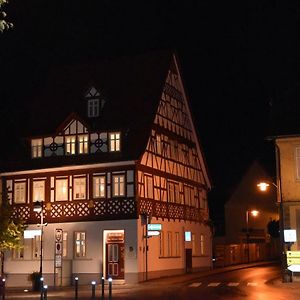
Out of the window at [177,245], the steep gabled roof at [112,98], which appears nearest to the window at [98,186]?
the steep gabled roof at [112,98]

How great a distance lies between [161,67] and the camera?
49.6 m

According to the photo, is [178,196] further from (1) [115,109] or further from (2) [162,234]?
(1) [115,109]

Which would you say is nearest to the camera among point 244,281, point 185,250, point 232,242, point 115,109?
point 244,281

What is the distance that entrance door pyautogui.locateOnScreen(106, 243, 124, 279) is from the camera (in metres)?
43.2

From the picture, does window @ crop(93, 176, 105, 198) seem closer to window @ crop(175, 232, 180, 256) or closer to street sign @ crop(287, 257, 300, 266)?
window @ crop(175, 232, 180, 256)

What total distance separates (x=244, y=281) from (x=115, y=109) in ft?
49.7

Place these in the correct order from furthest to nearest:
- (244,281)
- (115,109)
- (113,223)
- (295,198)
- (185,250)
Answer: (185,250)
(115,109)
(113,223)
(244,281)
(295,198)

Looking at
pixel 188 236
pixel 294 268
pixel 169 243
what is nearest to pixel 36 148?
pixel 169 243

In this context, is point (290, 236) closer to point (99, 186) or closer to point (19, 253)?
point (99, 186)

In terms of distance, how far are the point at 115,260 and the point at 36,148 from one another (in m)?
10.3

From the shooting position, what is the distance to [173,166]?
5019 centimetres

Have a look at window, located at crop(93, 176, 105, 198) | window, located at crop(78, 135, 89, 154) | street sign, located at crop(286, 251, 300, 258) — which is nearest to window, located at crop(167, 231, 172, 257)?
window, located at crop(93, 176, 105, 198)

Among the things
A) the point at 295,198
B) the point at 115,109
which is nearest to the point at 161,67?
the point at 115,109

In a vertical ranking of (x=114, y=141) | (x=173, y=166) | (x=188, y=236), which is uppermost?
(x=114, y=141)
